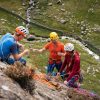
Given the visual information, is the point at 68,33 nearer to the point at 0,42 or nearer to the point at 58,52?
the point at 58,52

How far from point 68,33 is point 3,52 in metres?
60.5

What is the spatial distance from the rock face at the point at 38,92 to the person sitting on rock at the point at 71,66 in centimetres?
75

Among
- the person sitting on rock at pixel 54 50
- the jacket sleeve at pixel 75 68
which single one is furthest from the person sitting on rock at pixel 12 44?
the person sitting on rock at pixel 54 50

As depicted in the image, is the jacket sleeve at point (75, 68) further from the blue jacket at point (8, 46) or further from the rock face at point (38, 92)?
the blue jacket at point (8, 46)

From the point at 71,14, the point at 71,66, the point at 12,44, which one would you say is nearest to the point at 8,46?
the point at 12,44

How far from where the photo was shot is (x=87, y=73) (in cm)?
3984

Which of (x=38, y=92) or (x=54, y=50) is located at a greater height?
(x=38, y=92)

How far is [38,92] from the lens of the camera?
19.8m

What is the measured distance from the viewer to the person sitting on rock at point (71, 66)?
24031 mm

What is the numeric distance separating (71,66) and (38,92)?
5730mm

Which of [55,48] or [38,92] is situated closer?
[38,92]

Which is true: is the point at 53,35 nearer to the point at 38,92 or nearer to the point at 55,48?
the point at 55,48

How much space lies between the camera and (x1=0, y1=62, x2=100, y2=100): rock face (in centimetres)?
1667

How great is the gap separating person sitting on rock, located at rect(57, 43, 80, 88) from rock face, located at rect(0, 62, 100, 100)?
2.47 feet
